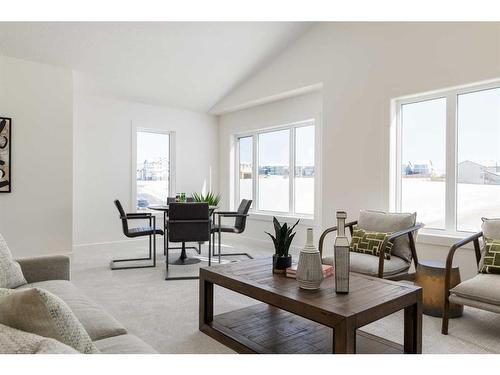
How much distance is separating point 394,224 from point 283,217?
251 cm

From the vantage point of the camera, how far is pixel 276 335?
2.28m

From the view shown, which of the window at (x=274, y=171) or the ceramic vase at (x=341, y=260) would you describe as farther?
the window at (x=274, y=171)

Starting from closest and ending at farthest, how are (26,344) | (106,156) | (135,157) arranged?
1. (26,344)
2. (106,156)
3. (135,157)

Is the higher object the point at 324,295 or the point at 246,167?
the point at 246,167

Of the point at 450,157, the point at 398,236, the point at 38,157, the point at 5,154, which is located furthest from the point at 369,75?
the point at 5,154

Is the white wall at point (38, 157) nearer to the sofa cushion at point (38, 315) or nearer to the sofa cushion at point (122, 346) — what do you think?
the sofa cushion at point (122, 346)

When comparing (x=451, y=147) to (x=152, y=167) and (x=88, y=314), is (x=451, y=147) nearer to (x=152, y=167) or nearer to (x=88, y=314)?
(x=88, y=314)

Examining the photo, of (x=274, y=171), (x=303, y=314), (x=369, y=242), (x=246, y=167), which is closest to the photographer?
(x=303, y=314)

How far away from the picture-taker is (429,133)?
3.74 meters

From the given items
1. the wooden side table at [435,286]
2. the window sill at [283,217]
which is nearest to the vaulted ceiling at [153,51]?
the window sill at [283,217]

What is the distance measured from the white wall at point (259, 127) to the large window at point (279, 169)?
166 millimetres

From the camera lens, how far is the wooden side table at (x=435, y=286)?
280 centimetres

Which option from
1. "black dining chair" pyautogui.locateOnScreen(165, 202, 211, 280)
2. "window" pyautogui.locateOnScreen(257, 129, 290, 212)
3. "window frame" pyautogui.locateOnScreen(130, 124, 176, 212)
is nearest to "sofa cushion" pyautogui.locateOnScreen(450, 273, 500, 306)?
"black dining chair" pyautogui.locateOnScreen(165, 202, 211, 280)
